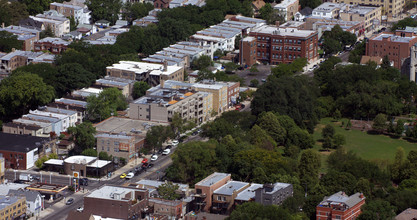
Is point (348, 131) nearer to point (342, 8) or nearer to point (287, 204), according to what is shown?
point (287, 204)

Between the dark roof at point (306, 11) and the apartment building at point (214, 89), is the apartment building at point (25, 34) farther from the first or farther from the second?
the dark roof at point (306, 11)

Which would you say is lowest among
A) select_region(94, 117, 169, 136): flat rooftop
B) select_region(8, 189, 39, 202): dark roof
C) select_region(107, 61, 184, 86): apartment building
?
select_region(8, 189, 39, 202): dark roof

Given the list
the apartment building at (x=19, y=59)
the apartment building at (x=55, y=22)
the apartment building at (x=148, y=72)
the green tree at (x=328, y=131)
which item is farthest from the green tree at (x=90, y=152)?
the apartment building at (x=55, y=22)

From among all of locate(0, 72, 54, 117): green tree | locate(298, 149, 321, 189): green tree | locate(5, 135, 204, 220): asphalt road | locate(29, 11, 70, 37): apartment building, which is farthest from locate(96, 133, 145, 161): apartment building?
locate(29, 11, 70, 37): apartment building

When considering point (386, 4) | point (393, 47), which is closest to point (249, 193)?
point (393, 47)

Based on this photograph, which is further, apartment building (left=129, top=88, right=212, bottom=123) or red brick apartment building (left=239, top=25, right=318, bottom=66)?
red brick apartment building (left=239, top=25, right=318, bottom=66)

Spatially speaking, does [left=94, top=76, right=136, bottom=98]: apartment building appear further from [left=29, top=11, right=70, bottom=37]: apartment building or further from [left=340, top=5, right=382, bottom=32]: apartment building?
[left=340, top=5, right=382, bottom=32]: apartment building

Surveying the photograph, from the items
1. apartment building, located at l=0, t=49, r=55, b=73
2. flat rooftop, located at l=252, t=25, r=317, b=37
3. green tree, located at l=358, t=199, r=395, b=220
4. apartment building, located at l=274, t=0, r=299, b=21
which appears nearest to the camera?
green tree, located at l=358, t=199, r=395, b=220
